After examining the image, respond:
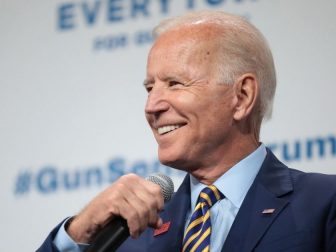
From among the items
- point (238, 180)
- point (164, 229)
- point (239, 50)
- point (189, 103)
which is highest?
point (239, 50)

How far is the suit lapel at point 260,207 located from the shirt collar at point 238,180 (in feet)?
0.10

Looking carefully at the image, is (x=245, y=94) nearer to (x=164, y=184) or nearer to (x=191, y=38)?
(x=191, y=38)

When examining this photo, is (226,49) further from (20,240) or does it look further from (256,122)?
(20,240)

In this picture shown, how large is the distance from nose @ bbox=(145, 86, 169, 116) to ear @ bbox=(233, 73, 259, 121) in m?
0.17

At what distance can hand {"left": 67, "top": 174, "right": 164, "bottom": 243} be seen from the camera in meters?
1.36

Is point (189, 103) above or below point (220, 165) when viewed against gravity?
above

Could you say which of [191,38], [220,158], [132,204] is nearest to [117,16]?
[191,38]

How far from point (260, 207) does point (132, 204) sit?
0.36m

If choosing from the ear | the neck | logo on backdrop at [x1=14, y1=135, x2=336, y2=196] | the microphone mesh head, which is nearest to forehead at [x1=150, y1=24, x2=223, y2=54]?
the ear

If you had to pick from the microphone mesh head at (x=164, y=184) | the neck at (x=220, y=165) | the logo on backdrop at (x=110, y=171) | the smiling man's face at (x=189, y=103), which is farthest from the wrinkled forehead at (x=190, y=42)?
the logo on backdrop at (x=110, y=171)

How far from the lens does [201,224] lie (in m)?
1.64

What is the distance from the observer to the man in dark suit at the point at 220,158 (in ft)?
5.13

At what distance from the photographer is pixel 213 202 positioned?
1.69 m

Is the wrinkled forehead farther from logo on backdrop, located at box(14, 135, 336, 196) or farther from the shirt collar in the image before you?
logo on backdrop, located at box(14, 135, 336, 196)
